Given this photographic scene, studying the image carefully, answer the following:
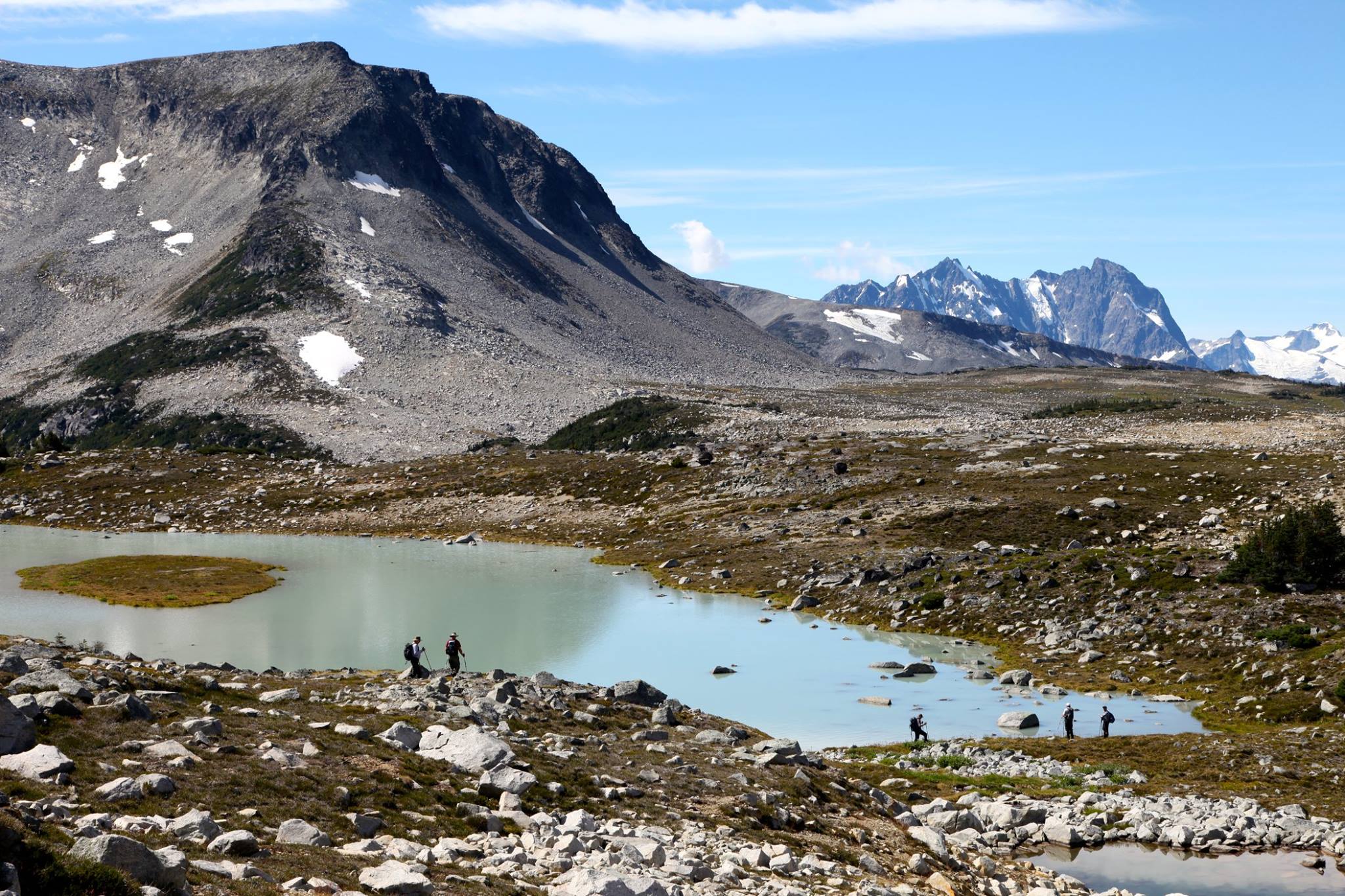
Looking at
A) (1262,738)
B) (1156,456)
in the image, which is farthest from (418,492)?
(1262,738)

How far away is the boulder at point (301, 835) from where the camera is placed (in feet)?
64.1

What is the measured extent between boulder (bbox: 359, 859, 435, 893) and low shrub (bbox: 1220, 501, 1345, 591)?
50.8m

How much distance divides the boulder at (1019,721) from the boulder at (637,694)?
1405 centimetres

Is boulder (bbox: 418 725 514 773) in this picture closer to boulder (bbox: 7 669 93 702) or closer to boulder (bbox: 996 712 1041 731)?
boulder (bbox: 7 669 93 702)

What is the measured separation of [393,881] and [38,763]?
7.38 m

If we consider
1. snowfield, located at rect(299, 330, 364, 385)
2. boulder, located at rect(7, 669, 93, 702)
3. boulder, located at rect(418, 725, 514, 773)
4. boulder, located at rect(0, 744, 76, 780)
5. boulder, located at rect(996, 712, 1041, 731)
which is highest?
snowfield, located at rect(299, 330, 364, 385)

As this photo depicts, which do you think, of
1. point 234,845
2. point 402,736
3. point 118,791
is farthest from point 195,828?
point 402,736

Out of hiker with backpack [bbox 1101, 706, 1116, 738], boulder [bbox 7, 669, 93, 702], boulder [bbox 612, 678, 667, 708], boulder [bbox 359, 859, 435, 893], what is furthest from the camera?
hiker with backpack [bbox 1101, 706, 1116, 738]

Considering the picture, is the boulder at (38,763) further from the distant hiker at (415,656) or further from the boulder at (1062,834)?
the boulder at (1062,834)

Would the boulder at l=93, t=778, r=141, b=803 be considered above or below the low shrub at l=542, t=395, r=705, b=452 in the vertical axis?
below

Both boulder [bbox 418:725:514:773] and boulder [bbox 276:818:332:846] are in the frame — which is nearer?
boulder [bbox 276:818:332:846]

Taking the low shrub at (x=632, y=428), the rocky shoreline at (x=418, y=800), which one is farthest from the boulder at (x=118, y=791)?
the low shrub at (x=632, y=428)

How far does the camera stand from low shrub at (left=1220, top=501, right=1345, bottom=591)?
184 feet

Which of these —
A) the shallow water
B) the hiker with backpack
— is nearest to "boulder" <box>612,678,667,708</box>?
the shallow water
